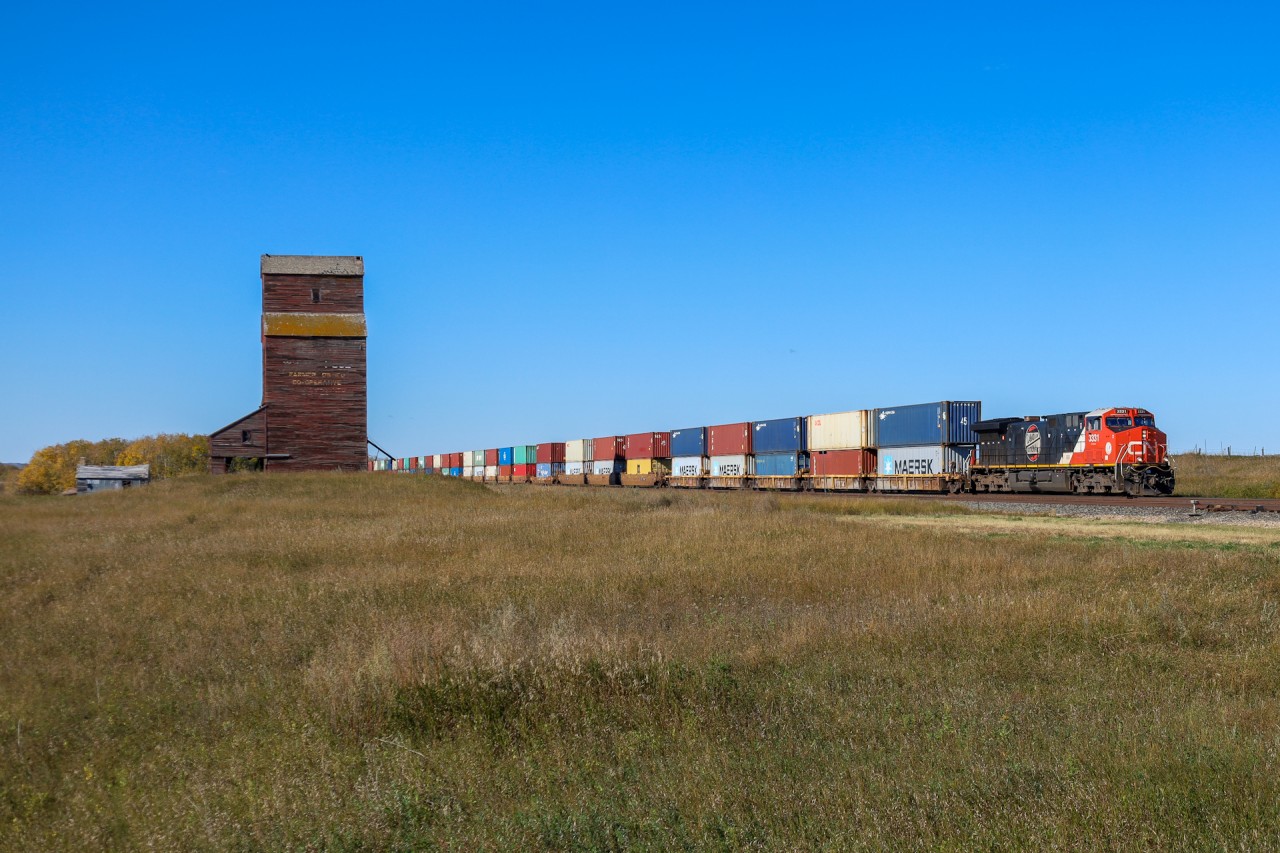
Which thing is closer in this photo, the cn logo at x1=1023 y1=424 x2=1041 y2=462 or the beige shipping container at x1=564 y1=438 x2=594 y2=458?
the cn logo at x1=1023 y1=424 x2=1041 y2=462

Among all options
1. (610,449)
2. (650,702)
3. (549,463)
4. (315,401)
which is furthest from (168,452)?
(650,702)

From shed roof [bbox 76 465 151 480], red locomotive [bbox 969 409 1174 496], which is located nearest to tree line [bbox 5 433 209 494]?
shed roof [bbox 76 465 151 480]

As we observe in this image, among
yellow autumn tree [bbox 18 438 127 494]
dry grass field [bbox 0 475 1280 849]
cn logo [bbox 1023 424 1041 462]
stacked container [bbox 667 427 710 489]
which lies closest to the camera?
dry grass field [bbox 0 475 1280 849]

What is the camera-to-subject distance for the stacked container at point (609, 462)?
6512 cm

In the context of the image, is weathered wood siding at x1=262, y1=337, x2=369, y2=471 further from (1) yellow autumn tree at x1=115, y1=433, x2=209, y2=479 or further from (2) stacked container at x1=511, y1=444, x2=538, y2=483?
(1) yellow autumn tree at x1=115, y1=433, x2=209, y2=479

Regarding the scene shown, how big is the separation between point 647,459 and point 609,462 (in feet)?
15.4

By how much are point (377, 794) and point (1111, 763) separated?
4377mm

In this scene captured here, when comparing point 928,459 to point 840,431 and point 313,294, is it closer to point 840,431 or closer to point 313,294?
point 840,431

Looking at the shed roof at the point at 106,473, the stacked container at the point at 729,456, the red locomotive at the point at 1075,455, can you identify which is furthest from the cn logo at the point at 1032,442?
the shed roof at the point at 106,473

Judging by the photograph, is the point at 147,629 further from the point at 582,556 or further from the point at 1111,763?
the point at 1111,763

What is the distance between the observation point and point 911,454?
4216 centimetres

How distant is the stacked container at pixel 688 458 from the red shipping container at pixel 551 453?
665 inches

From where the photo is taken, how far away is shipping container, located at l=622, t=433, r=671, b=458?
203ft

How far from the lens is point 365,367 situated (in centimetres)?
4409
